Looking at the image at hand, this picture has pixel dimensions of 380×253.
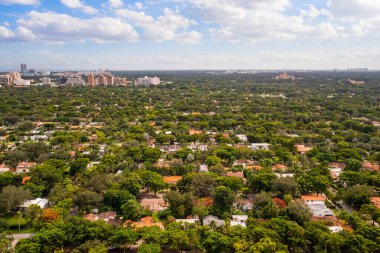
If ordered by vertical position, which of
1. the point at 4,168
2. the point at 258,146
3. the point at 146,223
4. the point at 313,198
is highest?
the point at 258,146

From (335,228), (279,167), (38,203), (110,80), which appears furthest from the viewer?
(110,80)

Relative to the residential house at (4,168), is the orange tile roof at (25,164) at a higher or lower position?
higher

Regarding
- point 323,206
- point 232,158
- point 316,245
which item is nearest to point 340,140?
point 232,158

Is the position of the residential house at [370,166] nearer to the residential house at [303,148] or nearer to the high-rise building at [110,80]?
the residential house at [303,148]

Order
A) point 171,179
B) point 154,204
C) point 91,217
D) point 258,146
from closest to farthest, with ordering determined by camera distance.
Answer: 1. point 91,217
2. point 154,204
3. point 171,179
4. point 258,146

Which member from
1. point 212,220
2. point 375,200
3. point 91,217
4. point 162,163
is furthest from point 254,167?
point 91,217

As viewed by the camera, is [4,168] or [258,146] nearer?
[4,168]

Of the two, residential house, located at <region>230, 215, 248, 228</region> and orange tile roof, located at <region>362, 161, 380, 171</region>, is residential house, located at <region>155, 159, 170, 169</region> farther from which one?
orange tile roof, located at <region>362, 161, 380, 171</region>

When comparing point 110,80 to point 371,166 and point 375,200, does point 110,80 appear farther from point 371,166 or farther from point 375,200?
point 375,200

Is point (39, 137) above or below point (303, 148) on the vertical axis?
above

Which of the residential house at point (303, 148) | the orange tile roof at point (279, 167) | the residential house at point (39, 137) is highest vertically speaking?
the residential house at point (39, 137)

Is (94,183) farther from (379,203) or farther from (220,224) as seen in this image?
(379,203)

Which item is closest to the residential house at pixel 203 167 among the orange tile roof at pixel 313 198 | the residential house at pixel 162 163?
the residential house at pixel 162 163
